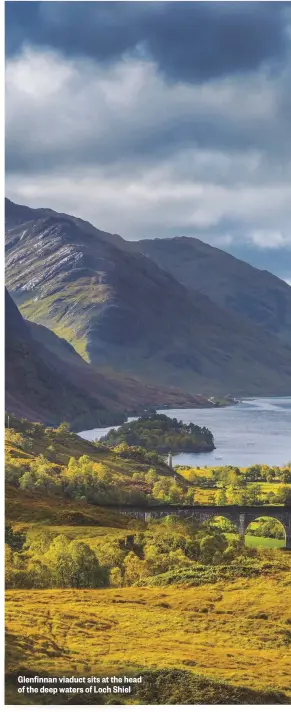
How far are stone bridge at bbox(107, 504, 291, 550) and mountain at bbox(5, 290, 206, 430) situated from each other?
39070 millimetres

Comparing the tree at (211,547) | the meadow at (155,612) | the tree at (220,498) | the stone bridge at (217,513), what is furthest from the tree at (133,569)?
the tree at (220,498)

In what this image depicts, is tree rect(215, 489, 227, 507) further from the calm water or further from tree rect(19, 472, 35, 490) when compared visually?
the calm water

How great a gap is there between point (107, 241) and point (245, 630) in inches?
4148

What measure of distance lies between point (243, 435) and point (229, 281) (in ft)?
263

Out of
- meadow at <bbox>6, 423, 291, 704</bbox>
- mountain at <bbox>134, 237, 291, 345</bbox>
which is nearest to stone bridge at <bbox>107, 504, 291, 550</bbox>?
meadow at <bbox>6, 423, 291, 704</bbox>

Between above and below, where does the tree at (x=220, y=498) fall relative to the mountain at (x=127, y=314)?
below

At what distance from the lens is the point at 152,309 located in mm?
125375

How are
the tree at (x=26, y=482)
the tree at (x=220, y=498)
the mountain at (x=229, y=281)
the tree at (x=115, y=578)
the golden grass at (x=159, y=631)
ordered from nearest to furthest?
1. the golden grass at (x=159, y=631)
2. the tree at (x=115, y=578)
3. the tree at (x=26, y=482)
4. the tree at (x=220, y=498)
5. the mountain at (x=229, y=281)

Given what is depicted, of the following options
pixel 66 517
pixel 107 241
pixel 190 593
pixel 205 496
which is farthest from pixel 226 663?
pixel 107 241

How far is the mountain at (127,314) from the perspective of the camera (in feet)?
362

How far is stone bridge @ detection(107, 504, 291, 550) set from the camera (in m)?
26.6

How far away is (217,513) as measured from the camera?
2661 centimetres

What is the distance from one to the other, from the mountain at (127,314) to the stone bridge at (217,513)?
253ft

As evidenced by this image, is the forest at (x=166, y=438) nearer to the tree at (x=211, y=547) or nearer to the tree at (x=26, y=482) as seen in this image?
the tree at (x=26, y=482)
